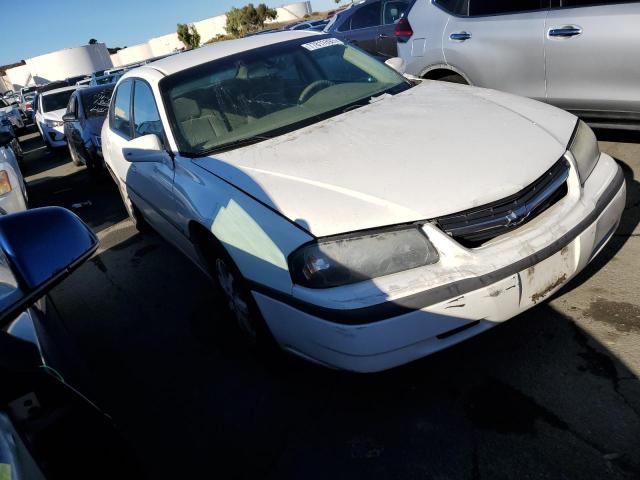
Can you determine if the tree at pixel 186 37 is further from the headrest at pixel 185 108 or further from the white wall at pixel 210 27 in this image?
the headrest at pixel 185 108

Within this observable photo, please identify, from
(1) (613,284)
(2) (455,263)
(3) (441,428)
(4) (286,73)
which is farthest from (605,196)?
(4) (286,73)

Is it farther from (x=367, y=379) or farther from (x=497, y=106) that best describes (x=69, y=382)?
(x=497, y=106)

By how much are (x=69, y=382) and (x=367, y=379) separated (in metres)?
1.39

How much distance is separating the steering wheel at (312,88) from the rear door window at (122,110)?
1560 mm

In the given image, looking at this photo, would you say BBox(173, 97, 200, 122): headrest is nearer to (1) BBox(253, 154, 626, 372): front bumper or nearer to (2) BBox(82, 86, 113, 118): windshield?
(1) BBox(253, 154, 626, 372): front bumper

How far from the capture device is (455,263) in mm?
1981

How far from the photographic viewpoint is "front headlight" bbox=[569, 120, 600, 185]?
242 cm

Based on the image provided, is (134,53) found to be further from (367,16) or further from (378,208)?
(378,208)

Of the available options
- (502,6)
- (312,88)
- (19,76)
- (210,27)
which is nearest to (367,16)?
(502,6)

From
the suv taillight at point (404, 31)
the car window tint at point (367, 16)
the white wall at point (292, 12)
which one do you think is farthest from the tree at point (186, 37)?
the suv taillight at point (404, 31)

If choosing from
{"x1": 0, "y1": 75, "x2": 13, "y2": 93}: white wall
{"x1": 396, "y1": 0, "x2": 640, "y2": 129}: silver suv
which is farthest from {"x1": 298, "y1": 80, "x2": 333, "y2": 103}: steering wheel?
{"x1": 0, "y1": 75, "x2": 13, "y2": 93}: white wall

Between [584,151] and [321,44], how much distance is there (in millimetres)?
1972

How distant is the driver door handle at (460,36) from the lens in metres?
4.62

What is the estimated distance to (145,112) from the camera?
3.59 metres
